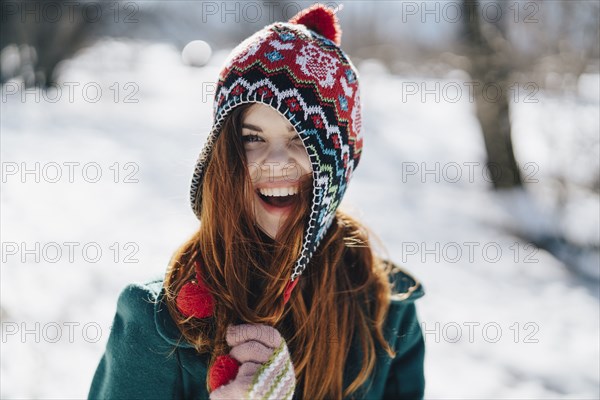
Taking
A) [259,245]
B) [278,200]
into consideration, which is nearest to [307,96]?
[278,200]

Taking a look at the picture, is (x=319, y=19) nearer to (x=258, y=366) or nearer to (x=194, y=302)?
(x=194, y=302)

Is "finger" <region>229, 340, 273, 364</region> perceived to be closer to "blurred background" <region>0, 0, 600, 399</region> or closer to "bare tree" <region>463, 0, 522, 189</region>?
"blurred background" <region>0, 0, 600, 399</region>

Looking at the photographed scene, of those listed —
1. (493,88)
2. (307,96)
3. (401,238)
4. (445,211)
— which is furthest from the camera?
(493,88)

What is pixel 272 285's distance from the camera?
1548 millimetres

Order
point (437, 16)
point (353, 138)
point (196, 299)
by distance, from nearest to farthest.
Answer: point (196, 299) → point (353, 138) → point (437, 16)

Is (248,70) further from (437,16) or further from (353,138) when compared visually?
(437,16)

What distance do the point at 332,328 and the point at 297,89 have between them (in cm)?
69

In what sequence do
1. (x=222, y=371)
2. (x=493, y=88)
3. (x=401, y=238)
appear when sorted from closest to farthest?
1. (x=222, y=371)
2. (x=401, y=238)
3. (x=493, y=88)

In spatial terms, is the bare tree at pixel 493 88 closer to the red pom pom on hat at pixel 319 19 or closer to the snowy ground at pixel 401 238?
the snowy ground at pixel 401 238

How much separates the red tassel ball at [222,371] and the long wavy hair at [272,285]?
0.26ft

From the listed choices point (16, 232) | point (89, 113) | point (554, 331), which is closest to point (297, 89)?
point (554, 331)

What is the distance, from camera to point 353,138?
1632mm

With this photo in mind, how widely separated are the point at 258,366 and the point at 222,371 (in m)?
0.09

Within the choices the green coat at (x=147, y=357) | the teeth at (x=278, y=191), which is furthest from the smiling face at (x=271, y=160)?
the green coat at (x=147, y=357)
